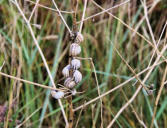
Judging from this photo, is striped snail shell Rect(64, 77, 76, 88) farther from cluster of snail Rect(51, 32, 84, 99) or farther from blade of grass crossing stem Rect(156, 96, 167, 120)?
blade of grass crossing stem Rect(156, 96, 167, 120)

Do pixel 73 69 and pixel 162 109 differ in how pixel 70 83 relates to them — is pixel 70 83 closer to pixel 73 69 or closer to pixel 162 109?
pixel 73 69

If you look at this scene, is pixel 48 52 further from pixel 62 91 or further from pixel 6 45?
pixel 62 91

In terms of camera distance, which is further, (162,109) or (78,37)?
(162,109)

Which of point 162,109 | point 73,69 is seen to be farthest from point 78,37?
point 162,109

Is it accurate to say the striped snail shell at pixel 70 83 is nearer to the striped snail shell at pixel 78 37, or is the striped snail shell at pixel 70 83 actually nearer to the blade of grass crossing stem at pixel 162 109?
the striped snail shell at pixel 78 37

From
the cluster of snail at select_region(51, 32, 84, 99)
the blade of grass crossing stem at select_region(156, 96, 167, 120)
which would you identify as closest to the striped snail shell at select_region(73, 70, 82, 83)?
the cluster of snail at select_region(51, 32, 84, 99)

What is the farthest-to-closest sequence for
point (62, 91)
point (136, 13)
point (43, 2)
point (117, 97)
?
point (43, 2), point (136, 13), point (117, 97), point (62, 91)

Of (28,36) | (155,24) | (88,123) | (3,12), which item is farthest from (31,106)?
(155,24)

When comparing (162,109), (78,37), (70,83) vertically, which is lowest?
(162,109)
